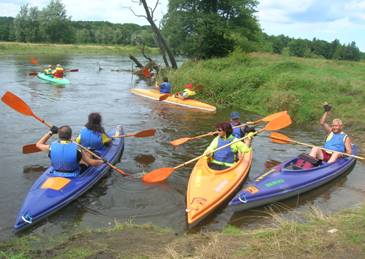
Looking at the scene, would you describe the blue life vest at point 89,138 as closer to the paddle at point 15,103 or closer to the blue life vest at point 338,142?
the paddle at point 15,103

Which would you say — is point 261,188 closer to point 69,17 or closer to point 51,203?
point 51,203

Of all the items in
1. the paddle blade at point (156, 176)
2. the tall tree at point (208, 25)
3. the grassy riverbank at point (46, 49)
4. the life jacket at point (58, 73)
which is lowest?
the grassy riverbank at point (46, 49)

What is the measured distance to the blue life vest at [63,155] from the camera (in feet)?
21.2

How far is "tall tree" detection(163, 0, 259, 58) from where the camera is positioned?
22.9 meters

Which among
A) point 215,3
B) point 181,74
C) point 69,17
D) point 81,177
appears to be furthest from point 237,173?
point 69,17

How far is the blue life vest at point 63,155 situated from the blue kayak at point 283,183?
8.65 feet

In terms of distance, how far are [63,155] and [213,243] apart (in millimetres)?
3136

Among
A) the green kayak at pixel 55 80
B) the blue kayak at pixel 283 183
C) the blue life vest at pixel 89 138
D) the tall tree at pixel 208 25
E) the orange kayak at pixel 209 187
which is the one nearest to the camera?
the orange kayak at pixel 209 187

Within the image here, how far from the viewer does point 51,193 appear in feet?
20.0

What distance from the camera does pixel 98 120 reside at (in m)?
7.69

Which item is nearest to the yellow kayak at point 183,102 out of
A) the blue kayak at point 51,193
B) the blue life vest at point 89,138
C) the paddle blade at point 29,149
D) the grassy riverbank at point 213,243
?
the blue life vest at point 89,138

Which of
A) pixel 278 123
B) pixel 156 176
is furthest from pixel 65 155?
pixel 278 123

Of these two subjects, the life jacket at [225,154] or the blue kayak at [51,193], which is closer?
the blue kayak at [51,193]

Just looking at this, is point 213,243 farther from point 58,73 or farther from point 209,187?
point 58,73
